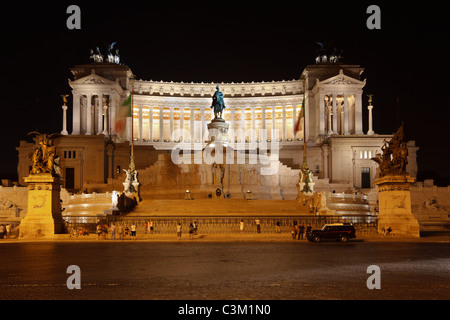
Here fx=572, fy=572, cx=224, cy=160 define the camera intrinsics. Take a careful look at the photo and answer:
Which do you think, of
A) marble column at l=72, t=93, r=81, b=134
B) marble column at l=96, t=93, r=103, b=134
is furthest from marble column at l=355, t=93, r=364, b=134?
marble column at l=72, t=93, r=81, b=134

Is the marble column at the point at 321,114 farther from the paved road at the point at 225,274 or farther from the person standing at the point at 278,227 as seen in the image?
the paved road at the point at 225,274

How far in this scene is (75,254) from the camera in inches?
952

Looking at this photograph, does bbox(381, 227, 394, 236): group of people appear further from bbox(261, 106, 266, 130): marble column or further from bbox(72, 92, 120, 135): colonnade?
bbox(261, 106, 266, 130): marble column

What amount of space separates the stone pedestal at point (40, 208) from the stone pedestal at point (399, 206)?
20598mm

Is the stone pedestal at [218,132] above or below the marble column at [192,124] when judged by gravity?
below

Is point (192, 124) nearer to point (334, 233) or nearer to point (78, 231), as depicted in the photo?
point (78, 231)

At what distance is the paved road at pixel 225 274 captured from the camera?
44.6 feet

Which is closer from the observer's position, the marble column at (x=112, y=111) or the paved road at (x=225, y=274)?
the paved road at (x=225, y=274)

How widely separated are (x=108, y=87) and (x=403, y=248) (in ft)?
246

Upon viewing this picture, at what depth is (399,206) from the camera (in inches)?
1419

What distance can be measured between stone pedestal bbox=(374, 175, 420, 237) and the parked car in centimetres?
392

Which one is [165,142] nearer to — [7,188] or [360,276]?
[7,188]

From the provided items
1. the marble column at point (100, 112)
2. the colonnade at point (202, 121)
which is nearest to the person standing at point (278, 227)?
the marble column at point (100, 112)
